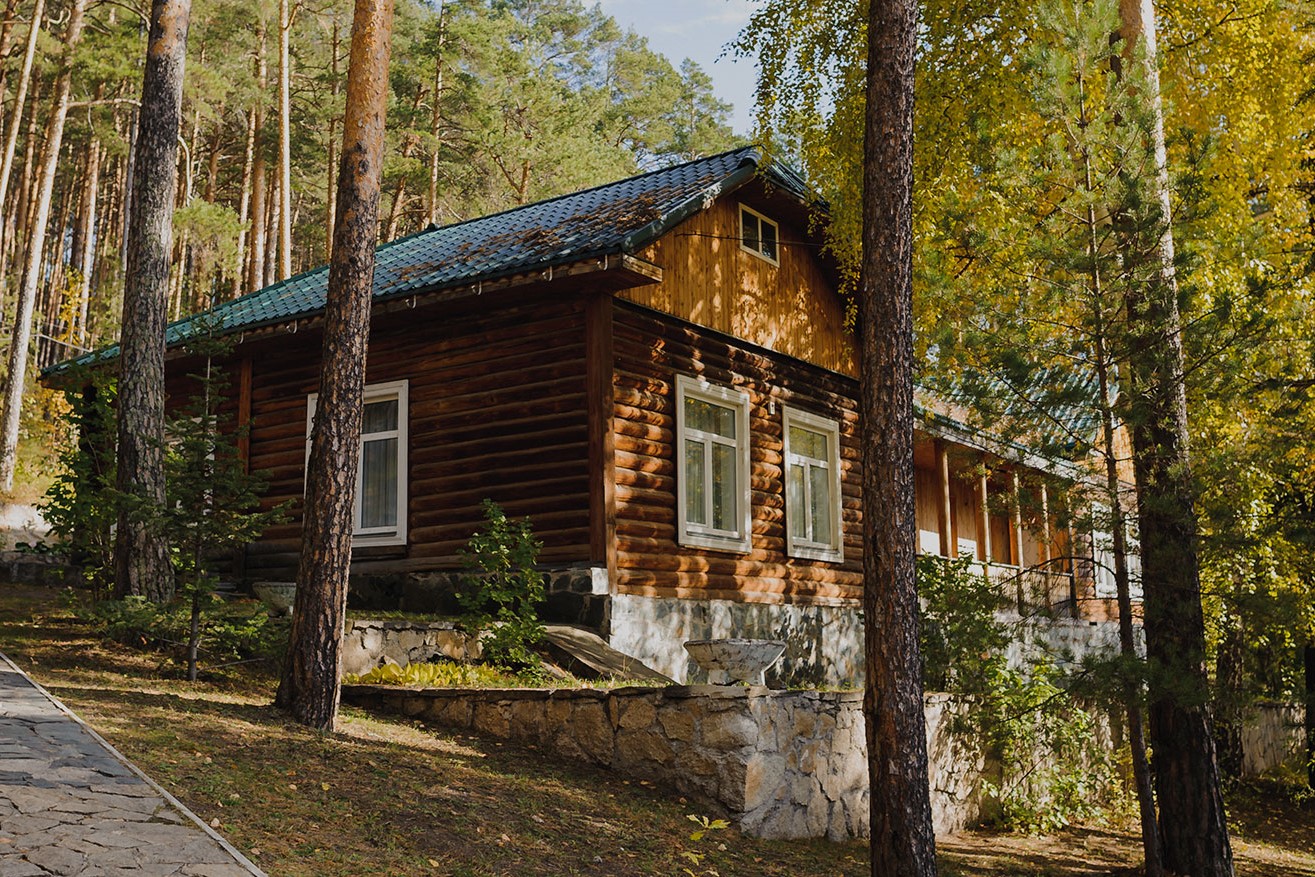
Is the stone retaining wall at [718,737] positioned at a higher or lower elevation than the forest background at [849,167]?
lower

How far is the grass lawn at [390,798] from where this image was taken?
5859mm

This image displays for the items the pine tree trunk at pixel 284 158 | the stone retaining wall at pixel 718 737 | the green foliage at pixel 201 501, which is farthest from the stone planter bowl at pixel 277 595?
the pine tree trunk at pixel 284 158

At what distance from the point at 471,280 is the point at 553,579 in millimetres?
3206

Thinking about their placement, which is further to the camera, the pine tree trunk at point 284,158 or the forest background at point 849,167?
the pine tree trunk at point 284,158

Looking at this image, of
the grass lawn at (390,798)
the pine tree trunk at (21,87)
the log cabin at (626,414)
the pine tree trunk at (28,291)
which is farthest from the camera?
the pine tree trunk at (21,87)

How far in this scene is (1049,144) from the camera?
9.66 m

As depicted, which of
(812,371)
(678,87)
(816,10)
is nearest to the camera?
(816,10)

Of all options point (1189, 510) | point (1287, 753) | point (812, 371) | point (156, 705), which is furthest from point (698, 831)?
point (1287, 753)

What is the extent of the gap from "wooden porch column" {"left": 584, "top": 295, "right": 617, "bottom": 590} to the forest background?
3266mm

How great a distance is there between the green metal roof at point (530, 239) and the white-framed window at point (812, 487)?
306 centimetres

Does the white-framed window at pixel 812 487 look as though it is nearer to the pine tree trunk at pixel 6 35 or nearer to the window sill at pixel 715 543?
the window sill at pixel 715 543

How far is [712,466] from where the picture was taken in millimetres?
13562

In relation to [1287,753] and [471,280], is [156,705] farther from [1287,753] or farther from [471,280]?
[1287,753]

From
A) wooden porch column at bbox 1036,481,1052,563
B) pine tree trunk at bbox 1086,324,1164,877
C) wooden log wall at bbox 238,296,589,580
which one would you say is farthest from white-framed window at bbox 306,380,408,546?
pine tree trunk at bbox 1086,324,1164,877
